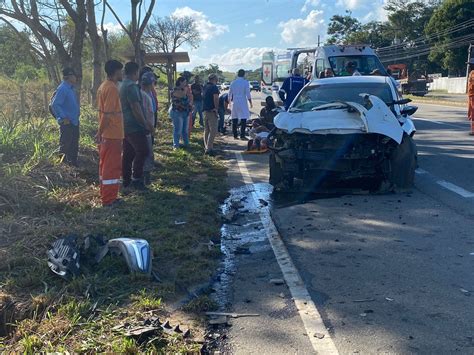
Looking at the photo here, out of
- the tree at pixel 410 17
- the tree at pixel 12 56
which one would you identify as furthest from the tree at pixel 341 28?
the tree at pixel 12 56

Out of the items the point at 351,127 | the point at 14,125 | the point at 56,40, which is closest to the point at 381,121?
the point at 351,127

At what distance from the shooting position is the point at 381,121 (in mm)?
7488

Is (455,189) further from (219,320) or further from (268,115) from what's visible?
(268,115)

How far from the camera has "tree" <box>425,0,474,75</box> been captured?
63531 millimetres

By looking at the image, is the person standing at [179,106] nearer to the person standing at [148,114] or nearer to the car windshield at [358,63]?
the person standing at [148,114]

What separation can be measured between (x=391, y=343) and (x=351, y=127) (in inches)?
169

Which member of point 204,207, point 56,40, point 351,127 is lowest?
point 204,207

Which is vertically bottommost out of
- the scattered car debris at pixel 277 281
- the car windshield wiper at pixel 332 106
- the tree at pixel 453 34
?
the scattered car debris at pixel 277 281

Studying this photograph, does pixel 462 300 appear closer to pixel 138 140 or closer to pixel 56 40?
pixel 138 140

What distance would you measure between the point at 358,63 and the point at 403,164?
8790 mm

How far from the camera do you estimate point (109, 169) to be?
283 inches

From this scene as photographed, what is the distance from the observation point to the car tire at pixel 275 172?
8109 millimetres

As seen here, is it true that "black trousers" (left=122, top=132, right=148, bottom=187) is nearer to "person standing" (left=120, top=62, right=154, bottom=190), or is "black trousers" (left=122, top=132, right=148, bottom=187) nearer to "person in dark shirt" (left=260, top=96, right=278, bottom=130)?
"person standing" (left=120, top=62, right=154, bottom=190)

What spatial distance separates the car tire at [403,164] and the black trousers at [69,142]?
5.38 m
